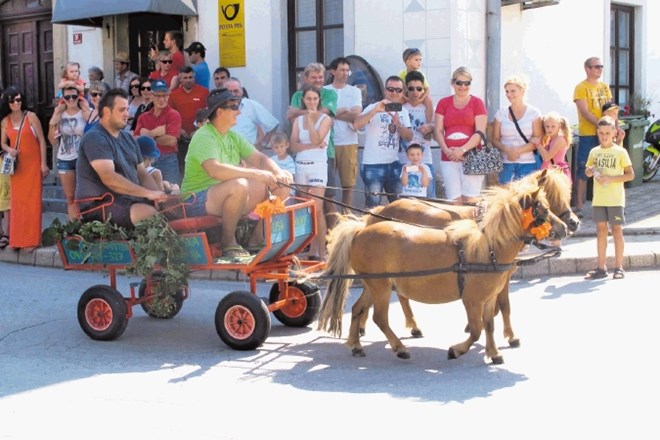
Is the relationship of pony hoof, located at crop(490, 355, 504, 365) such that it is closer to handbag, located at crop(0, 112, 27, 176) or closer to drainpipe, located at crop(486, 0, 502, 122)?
drainpipe, located at crop(486, 0, 502, 122)

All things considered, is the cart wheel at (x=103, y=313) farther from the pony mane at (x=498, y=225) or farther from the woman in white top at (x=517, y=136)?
the woman in white top at (x=517, y=136)

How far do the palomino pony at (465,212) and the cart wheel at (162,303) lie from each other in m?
1.57

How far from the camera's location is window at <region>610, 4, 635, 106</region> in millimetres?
17344

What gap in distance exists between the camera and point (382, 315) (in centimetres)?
720

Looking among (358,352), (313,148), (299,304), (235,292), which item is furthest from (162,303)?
(313,148)

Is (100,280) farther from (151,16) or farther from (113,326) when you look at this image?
(151,16)

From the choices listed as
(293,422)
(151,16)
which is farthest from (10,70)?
(293,422)

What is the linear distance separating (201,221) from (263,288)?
2595mm

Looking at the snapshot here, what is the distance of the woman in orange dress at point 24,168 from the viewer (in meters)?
12.0

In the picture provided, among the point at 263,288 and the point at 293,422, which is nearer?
the point at 293,422

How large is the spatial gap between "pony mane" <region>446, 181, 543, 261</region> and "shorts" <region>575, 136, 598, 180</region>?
21.8 ft

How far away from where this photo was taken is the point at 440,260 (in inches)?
274

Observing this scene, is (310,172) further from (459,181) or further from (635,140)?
(635,140)

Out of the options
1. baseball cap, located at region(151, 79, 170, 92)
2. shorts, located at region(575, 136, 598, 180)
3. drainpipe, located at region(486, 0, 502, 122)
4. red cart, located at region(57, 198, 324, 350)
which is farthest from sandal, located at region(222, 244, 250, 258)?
shorts, located at region(575, 136, 598, 180)
